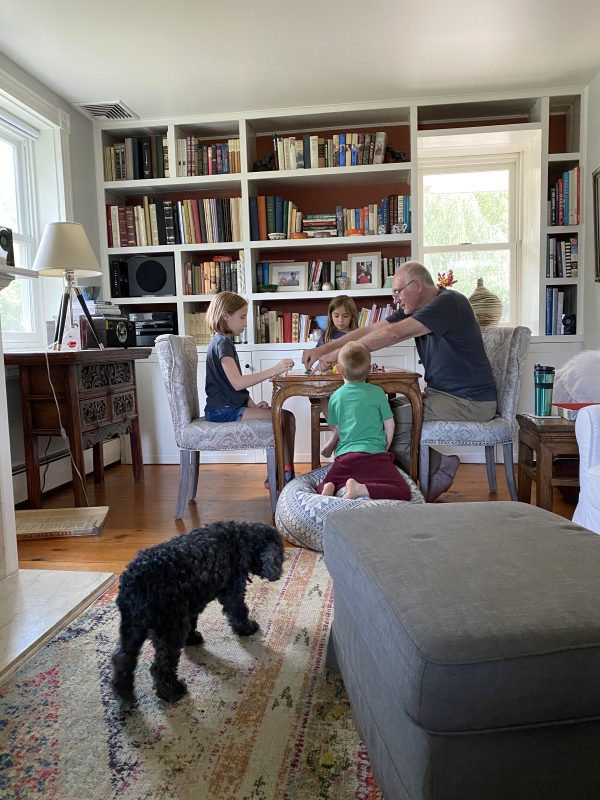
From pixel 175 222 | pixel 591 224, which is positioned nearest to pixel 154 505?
pixel 175 222

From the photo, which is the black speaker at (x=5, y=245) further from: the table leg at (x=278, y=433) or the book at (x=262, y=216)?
the book at (x=262, y=216)

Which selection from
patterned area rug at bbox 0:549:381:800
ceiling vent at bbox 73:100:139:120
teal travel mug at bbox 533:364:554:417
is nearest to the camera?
patterned area rug at bbox 0:549:381:800

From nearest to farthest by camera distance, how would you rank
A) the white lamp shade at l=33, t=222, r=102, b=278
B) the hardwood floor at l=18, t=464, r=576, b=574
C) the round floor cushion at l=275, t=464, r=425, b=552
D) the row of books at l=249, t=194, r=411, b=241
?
the round floor cushion at l=275, t=464, r=425, b=552 < the hardwood floor at l=18, t=464, r=576, b=574 < the white lamp shade at l=33, t=222, r=102, b=278 < the row of books at l=249, t=194, r=411, b=241

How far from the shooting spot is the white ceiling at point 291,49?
275 cm

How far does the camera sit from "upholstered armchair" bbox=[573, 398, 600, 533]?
6.67 feet

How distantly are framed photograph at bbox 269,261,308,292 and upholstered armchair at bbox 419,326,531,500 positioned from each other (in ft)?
5.25

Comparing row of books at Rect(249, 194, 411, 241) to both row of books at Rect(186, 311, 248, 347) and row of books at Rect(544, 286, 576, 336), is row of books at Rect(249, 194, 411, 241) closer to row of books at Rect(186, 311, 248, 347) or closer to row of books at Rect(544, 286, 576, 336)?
row of books at Rect(186, 311, 248, 347)

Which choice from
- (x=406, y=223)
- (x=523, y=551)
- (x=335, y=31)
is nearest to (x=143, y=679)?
(x=523, y=551)

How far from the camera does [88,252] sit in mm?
3291

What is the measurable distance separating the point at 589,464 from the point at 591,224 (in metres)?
2.27

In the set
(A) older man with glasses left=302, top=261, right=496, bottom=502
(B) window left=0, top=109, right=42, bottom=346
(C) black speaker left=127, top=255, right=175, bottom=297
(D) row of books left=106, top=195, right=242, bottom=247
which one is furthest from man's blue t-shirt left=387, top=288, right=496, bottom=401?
(B) window left=0, top=109, right=42, bottom=346

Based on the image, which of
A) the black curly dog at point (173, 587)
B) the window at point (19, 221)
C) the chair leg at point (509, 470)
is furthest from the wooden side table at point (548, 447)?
the window at point (19, 221)

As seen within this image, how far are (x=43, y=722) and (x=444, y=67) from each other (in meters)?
3.72

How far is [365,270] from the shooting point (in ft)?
13.8
